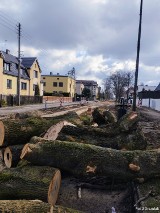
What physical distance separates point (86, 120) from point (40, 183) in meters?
6.77

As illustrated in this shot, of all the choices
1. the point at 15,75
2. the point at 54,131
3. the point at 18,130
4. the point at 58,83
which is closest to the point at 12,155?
the point at 18,130

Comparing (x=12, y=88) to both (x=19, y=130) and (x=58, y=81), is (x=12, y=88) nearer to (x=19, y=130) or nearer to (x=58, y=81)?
(x=19, y=130)

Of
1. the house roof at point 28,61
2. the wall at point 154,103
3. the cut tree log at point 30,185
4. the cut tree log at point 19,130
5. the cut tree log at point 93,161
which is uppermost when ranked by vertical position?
the house roof at point 28,61

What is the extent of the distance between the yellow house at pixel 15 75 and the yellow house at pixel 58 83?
114 feet

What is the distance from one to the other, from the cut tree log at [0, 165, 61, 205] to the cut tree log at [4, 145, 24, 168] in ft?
4.76

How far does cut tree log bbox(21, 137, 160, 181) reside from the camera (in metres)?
5.89

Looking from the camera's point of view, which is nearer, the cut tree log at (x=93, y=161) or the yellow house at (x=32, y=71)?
the cut tree log at (x=93, y=161)

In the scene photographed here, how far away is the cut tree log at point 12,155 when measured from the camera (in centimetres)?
709

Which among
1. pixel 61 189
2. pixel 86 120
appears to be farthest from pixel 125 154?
pixel 86 120

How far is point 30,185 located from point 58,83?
309 feet

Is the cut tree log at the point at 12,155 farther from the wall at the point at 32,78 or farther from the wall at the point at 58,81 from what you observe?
the wall at the point at 58,81

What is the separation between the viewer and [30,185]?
5.34m

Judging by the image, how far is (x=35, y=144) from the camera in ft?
20.0

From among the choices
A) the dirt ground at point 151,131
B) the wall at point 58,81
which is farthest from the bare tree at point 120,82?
the dirt ground at point 151,131
